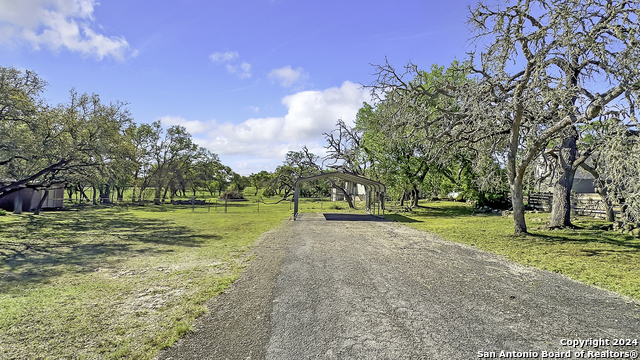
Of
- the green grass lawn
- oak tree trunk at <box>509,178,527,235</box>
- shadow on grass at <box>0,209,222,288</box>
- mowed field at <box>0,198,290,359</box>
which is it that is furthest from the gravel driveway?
oak tree trunk at <box>509,178,527,235</box>

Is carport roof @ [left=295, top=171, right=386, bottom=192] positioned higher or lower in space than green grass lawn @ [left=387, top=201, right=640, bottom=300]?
higher

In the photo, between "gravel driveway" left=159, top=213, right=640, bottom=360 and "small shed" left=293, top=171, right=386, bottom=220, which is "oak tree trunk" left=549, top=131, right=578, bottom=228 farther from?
"small shed" left=293, top=171, right=386, bottom=220

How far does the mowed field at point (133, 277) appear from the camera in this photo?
3.74 m

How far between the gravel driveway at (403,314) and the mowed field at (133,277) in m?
0.54

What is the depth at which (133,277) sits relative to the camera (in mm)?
6398

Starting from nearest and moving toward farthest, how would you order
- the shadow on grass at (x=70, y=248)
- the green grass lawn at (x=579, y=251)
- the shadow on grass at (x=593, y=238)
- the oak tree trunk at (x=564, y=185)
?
the green grass lawn at (x=579, y=251), the shadow on grass at (x=70, y=248), the shadow on grass at (x=593, y=238), the oak tree trunk at (x=564, y=185)

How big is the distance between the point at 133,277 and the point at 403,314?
5259mm

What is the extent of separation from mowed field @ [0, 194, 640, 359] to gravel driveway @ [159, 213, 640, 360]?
54 cm

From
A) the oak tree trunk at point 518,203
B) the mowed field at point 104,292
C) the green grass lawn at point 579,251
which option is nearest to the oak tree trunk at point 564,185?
the green grass lawn at point 579,251

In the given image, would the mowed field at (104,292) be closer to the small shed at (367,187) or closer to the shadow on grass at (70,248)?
the shadow on grass at (70,248)

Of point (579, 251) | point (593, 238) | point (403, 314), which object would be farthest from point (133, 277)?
point (593, 238)

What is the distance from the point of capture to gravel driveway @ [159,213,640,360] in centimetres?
344

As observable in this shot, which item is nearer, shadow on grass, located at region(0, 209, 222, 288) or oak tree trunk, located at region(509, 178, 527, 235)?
shadow on grass, located at region(0, 209, 222, 288)

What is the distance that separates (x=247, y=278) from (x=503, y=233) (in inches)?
414
